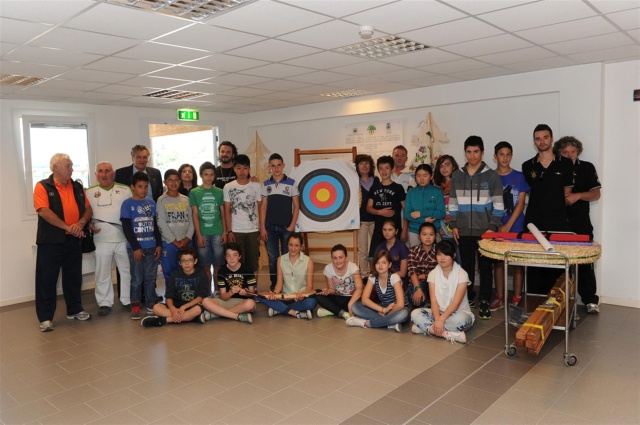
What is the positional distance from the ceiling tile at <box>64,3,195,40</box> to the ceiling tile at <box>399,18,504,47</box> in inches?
70.8

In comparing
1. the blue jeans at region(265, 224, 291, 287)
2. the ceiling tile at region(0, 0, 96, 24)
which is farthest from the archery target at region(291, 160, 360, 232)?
the ceiling tile at region(0, 0, 96, 24)

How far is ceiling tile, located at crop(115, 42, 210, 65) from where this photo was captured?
420 centimetres

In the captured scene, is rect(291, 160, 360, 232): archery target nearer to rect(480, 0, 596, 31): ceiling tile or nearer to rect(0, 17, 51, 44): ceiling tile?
rect(480, 0, 596, 31): ceiling tile

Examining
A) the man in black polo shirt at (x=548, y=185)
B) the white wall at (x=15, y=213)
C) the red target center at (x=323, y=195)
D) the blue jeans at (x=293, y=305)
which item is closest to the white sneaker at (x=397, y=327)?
the blue jeans at (x=293, y=305)

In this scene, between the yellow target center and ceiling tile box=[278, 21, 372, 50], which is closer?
ceiling tile box=[278, 21, 372, 50]

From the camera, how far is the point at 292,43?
4.21 meters

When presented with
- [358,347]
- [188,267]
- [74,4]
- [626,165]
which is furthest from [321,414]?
[626,165]

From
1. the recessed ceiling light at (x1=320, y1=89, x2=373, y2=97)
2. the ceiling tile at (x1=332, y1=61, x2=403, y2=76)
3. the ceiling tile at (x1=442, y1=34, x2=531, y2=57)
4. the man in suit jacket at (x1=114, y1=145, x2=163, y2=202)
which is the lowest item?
the man in suit jacket at (x1=114, y1=145, x2=163, y2=202)

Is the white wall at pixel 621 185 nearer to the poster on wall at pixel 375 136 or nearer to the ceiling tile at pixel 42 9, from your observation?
the poster on wall at pixel 375 136

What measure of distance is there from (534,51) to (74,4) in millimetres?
3840

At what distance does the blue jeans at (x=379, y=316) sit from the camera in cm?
466

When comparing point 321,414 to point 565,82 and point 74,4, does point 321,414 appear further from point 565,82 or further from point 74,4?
point 565,82

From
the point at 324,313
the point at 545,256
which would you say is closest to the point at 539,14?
the point at 545,256

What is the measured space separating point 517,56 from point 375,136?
2700 mm
